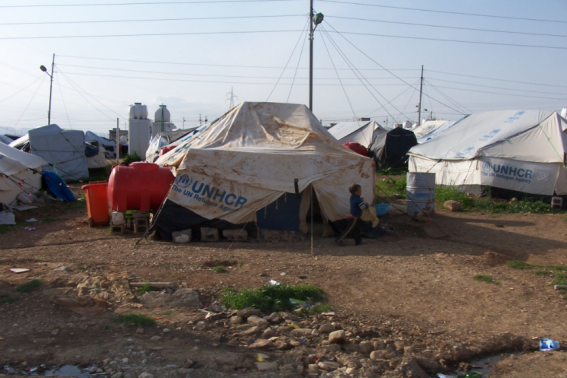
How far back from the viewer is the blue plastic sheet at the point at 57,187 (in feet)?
49.4

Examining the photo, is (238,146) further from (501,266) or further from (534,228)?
(534,228)

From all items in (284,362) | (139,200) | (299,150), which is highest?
(299,150)

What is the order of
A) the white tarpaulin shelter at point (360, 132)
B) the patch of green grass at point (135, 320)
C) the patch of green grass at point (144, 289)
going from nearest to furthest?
1. the patch of green grass at point (135, 320)
2. the patch of green grass at point (144, 289)
3. the white tarpaulin shelter at point (360, 132)

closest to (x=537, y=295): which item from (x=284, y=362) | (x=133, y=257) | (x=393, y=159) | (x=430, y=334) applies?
(x=430, y=334)

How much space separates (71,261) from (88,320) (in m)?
2.88

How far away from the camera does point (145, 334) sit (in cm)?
482

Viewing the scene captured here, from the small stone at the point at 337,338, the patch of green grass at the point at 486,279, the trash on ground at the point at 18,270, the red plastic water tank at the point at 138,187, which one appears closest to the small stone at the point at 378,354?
the small stone at the point at 337,338

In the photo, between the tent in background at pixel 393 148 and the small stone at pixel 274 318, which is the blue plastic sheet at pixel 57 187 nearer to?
the small stone at pixel 274 318

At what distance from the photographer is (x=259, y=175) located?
9.49 m

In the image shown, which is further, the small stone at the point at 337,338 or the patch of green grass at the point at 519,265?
the patch of green grass at the point at 519,265

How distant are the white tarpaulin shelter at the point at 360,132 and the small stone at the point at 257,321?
68.9 feet

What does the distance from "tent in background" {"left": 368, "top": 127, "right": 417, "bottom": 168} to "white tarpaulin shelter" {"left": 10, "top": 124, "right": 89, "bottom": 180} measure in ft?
46.2

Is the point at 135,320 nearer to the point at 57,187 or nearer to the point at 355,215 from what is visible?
the point at 355,215

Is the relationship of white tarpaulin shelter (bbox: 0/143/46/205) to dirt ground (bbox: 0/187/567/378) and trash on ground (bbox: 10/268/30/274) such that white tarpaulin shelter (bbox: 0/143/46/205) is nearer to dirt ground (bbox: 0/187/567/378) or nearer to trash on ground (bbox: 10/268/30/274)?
dirt ground (bbox: 0/187/567/378)
